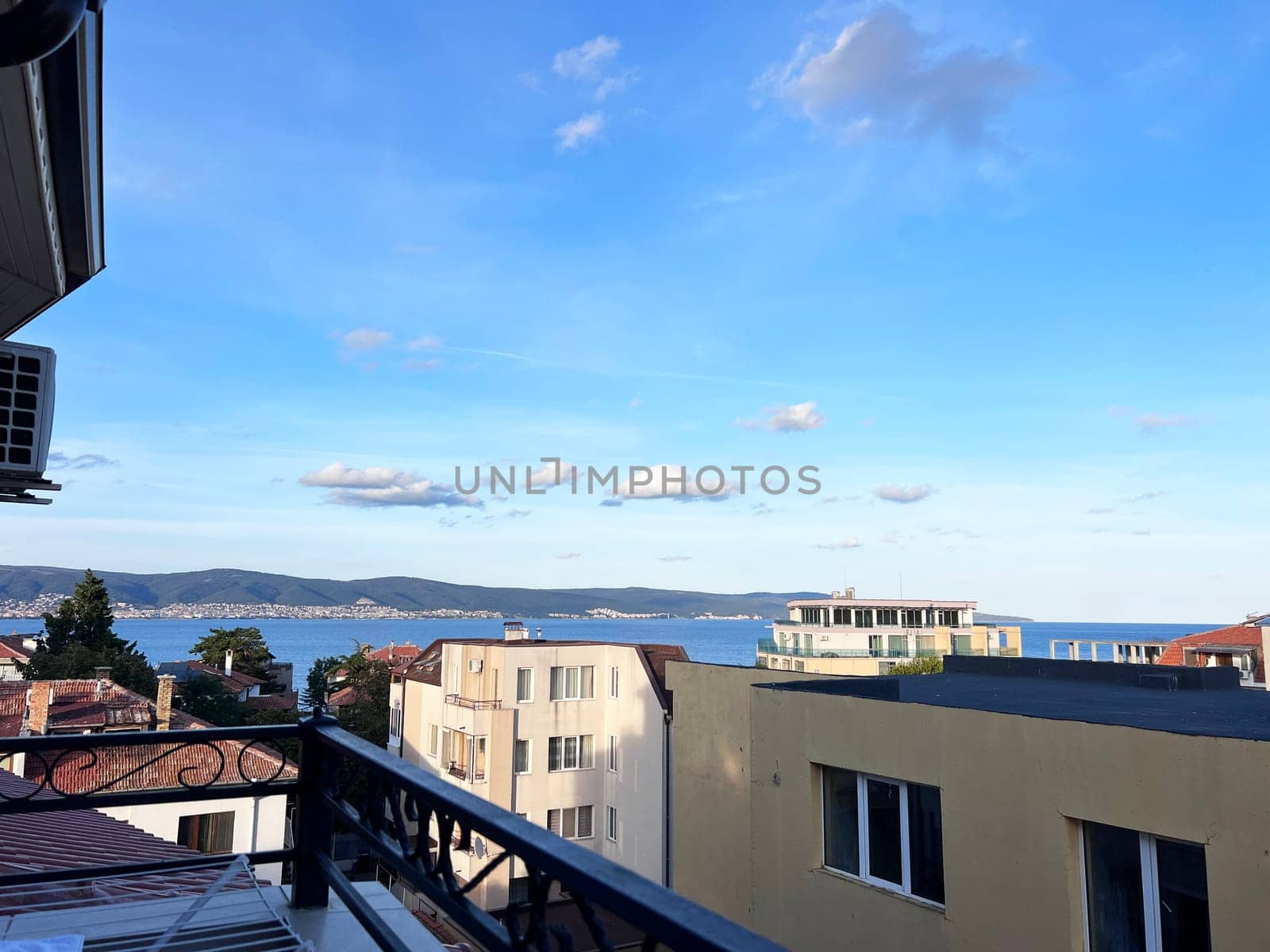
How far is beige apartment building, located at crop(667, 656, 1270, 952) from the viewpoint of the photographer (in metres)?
4.87

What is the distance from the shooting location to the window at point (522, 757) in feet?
83.6

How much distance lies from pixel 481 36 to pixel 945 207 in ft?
38.9

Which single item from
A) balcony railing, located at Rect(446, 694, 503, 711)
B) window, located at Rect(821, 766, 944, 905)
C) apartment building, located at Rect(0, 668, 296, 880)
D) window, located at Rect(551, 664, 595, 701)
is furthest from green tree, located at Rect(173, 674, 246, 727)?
window, located at Rect(821, 766, 944, 905)

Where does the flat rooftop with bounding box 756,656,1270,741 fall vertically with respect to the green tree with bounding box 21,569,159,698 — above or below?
above

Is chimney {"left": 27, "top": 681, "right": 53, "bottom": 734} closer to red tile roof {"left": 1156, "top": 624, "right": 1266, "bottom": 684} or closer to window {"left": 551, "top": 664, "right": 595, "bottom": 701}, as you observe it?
window {"left": 551, "top": 664, "right": 595, "bottom": 701}

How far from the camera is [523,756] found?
25.6 metres

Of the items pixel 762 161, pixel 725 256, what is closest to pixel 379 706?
pixel 725 256

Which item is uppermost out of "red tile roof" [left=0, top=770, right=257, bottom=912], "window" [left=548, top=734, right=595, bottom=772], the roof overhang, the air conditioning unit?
the roof overhang

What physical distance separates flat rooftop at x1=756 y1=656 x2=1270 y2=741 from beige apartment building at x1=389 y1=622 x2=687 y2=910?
14973 mm

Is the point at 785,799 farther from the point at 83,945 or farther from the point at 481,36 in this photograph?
the point at 481,36

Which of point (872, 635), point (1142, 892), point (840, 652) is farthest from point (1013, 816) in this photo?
point (872, 635)

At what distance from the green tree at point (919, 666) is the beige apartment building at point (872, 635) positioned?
1947 millimetres

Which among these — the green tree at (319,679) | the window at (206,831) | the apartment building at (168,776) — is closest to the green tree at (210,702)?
the green tree at (319,679)

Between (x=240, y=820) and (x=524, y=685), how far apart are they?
951 cm
